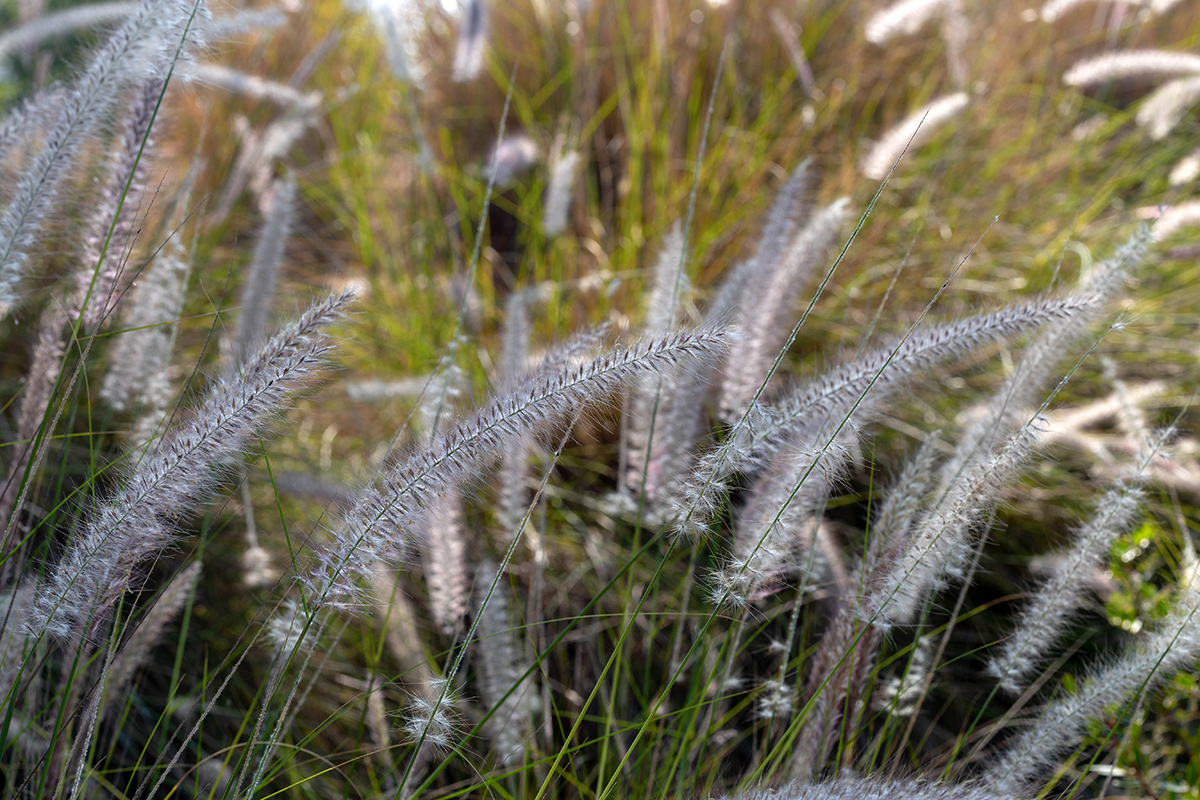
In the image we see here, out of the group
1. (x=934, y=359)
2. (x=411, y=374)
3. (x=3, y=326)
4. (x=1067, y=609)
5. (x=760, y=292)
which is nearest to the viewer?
(x=934, y=359)

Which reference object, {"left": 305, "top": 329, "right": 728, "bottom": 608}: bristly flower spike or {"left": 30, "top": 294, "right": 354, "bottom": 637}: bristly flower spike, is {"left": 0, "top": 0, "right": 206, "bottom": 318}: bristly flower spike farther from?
{"left": 305, "top": 329, "right": 728, "bottom": 608}: bristly flower spike

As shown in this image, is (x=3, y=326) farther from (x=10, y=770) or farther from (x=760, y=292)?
(x=760, y=292)

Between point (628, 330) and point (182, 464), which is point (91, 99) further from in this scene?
point (628, 330)

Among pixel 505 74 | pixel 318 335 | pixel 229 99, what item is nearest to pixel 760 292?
pixel 318 335

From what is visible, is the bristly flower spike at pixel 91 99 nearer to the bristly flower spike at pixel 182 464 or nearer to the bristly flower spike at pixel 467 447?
the bristly flower spike at pixel 182 464

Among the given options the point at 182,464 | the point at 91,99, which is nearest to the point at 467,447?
the point at 182,464

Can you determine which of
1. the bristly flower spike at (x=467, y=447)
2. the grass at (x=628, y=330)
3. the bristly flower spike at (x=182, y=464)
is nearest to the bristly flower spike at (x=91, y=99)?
the grass at (x=628, y=330)

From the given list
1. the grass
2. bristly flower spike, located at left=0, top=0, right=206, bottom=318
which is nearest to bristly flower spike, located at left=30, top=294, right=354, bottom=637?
the grass

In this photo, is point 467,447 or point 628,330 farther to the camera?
point 628,330

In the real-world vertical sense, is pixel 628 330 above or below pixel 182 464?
below
